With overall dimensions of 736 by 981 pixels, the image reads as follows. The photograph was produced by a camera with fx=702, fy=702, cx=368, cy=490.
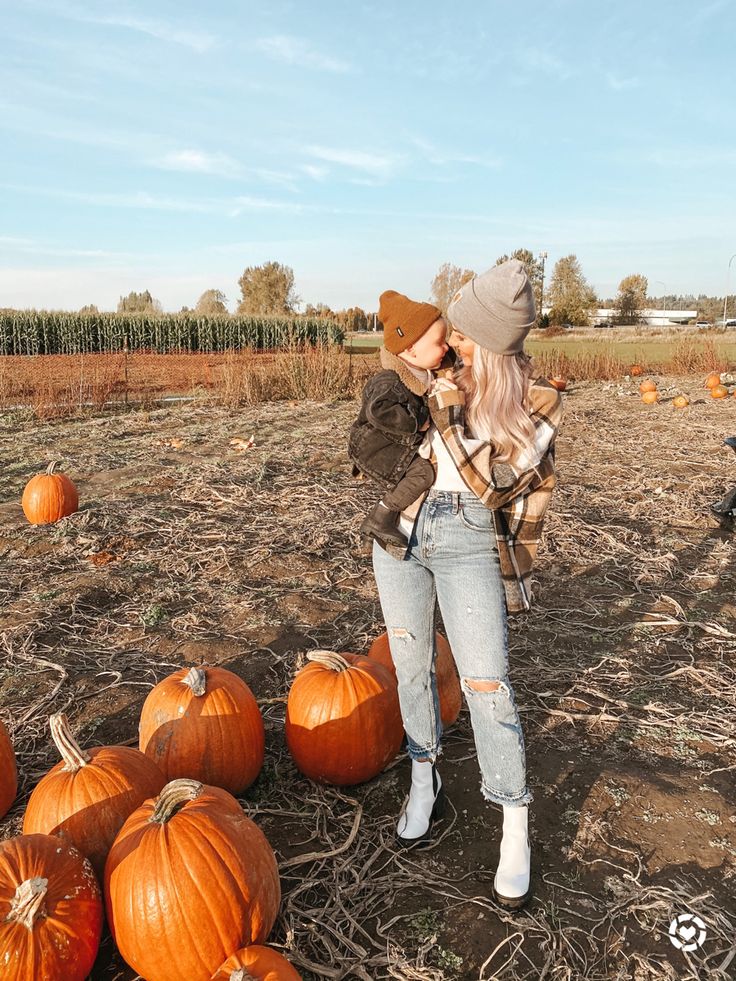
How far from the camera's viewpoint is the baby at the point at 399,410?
2.01m

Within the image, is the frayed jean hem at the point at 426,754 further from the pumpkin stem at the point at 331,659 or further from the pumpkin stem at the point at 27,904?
the pumpkin stem at the point at 27,904

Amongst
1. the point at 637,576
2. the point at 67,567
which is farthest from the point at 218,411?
the point at 637,576

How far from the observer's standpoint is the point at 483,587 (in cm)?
210

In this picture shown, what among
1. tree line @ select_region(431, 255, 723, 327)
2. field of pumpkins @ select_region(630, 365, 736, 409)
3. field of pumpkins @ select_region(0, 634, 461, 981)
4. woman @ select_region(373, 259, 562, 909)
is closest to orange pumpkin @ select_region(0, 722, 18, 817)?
field of pumpkins @ select_region(0, 634, 461, 981)

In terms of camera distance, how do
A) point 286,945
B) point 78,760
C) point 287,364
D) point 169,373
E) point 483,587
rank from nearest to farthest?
point 286,945
point 483,587
point 78,760
point 287,364
point 169,373

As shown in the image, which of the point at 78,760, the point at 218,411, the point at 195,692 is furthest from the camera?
the point at 218,411

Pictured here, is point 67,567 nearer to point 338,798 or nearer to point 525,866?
point 338,798

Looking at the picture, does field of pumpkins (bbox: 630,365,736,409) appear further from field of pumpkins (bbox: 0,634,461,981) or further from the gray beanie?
field of pumpkins (bbox: 0,634,461,981)

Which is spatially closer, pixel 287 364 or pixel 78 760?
pixel 78 760

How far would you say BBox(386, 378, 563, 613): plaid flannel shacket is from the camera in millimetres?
2020

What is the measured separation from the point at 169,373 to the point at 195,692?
1799 cm

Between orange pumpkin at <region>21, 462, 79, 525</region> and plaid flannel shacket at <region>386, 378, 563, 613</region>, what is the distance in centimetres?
464

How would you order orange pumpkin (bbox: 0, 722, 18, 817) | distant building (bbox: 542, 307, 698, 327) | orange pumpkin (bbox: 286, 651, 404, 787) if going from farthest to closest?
distant building (bbox: 542, 307, 698, 327)
orange pumpkin (bbox: 286, 651, 404, 787)
orange pumpkin (bbox: 0, 722, 18, 817)

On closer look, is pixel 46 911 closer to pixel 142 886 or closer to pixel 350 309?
pixel 142 886
